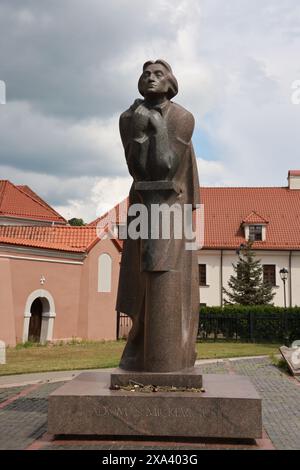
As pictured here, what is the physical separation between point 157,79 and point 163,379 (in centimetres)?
356

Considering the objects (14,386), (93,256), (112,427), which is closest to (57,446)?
(112,427)

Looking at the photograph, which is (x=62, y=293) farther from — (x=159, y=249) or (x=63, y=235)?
(x=159, y=249)

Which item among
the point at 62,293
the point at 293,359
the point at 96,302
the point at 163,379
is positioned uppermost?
the point at 62,293

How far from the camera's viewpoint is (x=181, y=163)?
6250mm

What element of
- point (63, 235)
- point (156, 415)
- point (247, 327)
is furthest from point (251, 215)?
point (156, 415)

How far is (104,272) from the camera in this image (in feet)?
84.4

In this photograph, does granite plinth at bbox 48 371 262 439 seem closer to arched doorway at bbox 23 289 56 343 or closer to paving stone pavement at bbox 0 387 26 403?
paving stone pavement at bbox 0 387 26 403

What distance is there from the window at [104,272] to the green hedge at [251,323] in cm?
599

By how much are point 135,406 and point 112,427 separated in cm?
32

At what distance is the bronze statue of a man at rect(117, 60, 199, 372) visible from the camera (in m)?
5.89

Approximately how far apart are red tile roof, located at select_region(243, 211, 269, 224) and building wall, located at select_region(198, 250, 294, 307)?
2.42 meters

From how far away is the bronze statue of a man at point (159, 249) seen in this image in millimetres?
5887

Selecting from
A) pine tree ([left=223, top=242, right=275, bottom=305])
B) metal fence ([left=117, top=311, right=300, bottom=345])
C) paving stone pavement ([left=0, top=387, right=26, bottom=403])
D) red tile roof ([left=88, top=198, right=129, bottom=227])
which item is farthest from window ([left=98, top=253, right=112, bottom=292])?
paving stone pavement ([left=0, top=387, right=26, bottom=403])

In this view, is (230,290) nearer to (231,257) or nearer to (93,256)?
(231,257)
